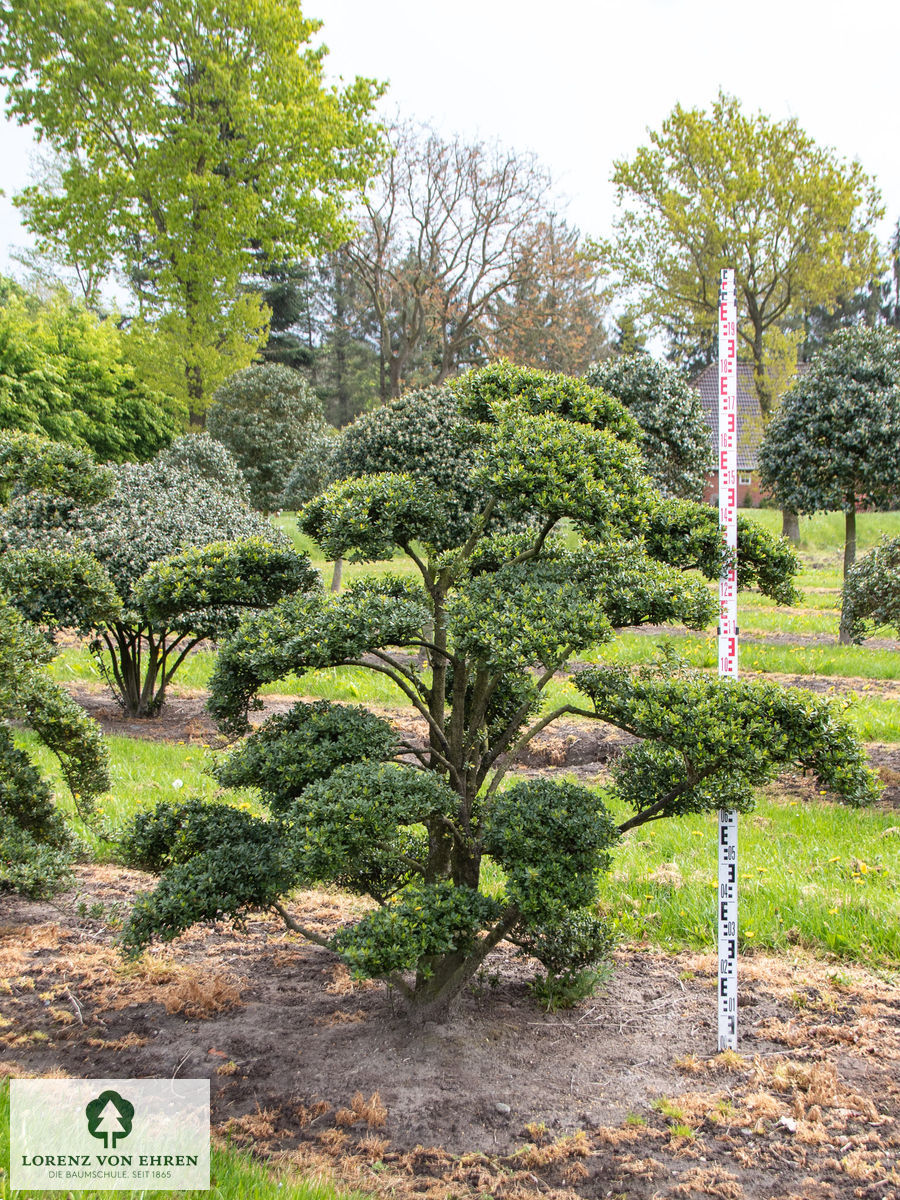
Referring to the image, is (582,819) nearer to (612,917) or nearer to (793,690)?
(793,690)

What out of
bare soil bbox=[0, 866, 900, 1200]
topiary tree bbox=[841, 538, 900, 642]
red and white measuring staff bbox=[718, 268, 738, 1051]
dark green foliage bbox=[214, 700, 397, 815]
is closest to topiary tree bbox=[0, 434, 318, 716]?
dark green foliage bbox=[214, 700, 397, 815]

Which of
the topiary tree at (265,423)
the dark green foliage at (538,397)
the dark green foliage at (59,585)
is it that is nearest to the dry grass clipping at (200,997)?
the dark green foliage at (59,585)

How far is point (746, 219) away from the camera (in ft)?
82.5

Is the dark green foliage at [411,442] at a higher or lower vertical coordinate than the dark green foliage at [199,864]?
higher

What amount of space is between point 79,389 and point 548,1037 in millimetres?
24245

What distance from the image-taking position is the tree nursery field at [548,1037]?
347 centimetres

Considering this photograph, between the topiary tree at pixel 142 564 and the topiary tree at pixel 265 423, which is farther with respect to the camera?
the topiary tree at pixel 265 423

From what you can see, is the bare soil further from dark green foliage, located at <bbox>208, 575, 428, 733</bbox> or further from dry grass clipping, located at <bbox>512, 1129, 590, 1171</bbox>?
dark green foliage, located at <bbox>208, 575, 428, 733</bbox>

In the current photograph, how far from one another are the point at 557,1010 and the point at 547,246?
31.7m

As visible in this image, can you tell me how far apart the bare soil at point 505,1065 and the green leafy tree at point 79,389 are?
19.0m

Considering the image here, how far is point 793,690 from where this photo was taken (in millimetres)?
3990

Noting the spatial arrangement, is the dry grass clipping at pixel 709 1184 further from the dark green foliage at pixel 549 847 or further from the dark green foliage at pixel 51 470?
the dark green foliage at pixel 51 470

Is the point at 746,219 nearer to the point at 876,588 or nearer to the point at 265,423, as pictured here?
the point at 265,423

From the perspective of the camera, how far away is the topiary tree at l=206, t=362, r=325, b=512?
80.4 ft
